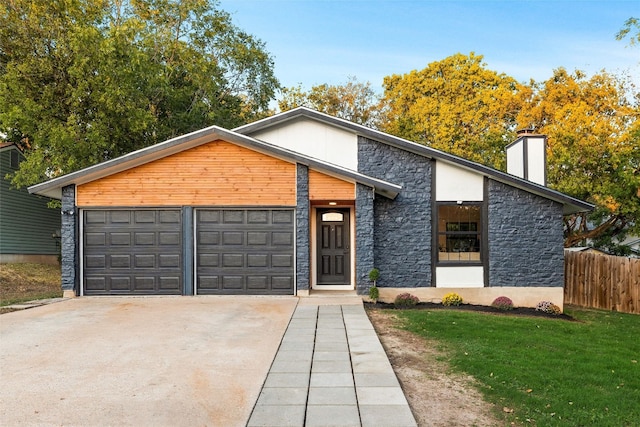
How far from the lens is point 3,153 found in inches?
738

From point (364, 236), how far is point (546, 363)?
19.7 feet

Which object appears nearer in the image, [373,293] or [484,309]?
[373,293]

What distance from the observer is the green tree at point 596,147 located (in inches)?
710

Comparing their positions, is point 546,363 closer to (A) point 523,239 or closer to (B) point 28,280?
(A) point 523,239

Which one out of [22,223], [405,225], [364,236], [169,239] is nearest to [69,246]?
[169,239]

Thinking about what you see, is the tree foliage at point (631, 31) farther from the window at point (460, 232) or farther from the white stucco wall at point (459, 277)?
the white stucco wall at point (459, 277)

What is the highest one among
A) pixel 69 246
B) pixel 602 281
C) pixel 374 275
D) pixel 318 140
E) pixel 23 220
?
pixel 318 140

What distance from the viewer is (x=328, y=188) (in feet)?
38.0

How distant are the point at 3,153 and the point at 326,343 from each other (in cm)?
1863

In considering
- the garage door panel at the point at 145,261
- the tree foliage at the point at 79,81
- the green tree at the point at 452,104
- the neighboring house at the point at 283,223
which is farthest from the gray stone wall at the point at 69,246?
the green tree at the point at 452,104

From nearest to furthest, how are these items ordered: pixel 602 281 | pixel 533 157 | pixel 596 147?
pixel 533 157 → pixel 602 281 → pixel 596 147

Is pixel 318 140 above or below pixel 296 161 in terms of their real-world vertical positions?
above

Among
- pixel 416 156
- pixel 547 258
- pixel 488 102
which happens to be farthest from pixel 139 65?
pixel 488 102

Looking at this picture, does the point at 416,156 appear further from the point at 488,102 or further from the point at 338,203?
the point at 488,102
